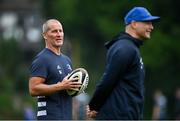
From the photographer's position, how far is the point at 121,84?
11.1 meters

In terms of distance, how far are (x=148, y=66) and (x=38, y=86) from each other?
32238mm

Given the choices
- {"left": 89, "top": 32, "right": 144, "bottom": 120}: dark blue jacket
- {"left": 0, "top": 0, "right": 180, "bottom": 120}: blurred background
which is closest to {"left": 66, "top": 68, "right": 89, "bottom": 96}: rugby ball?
{"left": 89, "top": 32, "right": 144, "bottom": 120}: dark blue jacket

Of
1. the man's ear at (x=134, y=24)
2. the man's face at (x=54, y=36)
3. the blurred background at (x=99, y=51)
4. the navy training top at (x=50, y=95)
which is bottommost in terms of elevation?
the blurred background at (x=99, y=51)

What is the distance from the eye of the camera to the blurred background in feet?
141

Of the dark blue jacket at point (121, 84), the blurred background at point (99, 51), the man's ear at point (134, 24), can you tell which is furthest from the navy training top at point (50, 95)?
the blurred background at point (99, 51)

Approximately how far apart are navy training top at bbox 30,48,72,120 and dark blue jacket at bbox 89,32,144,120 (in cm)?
111

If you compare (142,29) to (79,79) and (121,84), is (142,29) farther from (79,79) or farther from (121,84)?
(79,79)

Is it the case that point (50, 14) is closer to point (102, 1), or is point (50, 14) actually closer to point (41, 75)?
point (102, 1)

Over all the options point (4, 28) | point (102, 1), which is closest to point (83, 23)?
point (102, 1)

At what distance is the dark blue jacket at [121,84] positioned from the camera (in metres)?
11.0

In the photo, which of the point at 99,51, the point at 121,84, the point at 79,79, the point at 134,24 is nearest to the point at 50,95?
the point at 79,79

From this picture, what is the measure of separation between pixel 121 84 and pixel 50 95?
1382mm

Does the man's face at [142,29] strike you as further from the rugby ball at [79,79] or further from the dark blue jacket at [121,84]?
the rugby ball at [79,79]

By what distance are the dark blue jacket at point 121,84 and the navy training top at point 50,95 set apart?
1105 millimetres
